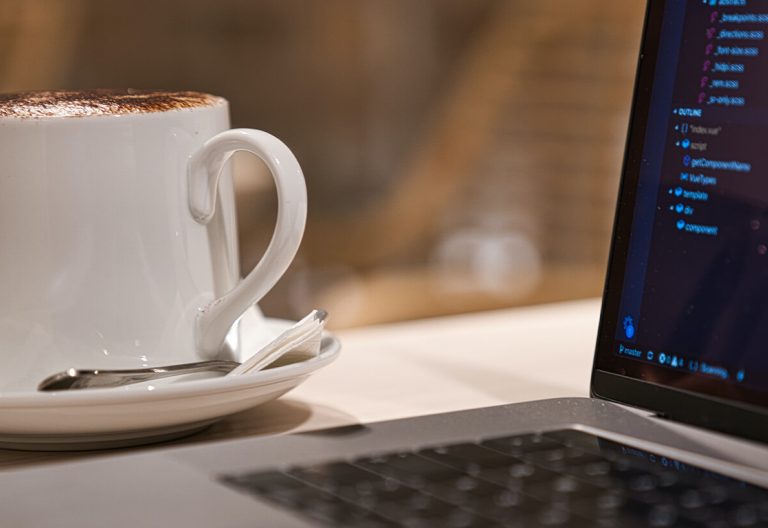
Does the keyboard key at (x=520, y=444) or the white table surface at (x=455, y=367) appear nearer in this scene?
the keyboard key at (x=520, y=444)

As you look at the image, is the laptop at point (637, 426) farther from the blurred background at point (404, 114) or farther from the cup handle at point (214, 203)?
the blurred background at point (404, 114)

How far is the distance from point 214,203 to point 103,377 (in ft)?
0.33

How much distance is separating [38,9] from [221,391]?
1415mm

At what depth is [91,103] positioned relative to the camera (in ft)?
1.75

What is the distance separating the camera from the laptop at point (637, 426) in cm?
38

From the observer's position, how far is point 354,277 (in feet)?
7.02

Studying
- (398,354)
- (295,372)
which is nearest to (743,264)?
(295,372)

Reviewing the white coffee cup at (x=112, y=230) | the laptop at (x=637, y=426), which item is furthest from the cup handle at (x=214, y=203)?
the laptop at (x=637, y=426)

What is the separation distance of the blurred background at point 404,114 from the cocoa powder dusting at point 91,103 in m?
1.23

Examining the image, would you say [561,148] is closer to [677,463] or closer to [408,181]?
[408,181]

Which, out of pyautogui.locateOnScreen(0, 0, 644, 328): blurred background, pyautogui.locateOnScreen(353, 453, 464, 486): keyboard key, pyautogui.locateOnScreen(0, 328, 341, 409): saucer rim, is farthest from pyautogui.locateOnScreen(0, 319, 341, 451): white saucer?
pyautogui.locateOnScreen(0, 0, 644, 328): blurred background

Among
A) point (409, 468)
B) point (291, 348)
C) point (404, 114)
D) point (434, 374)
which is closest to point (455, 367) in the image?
point (434, 374)

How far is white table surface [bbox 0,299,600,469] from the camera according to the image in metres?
0.58

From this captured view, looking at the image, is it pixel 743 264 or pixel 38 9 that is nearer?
pixel 743 264
